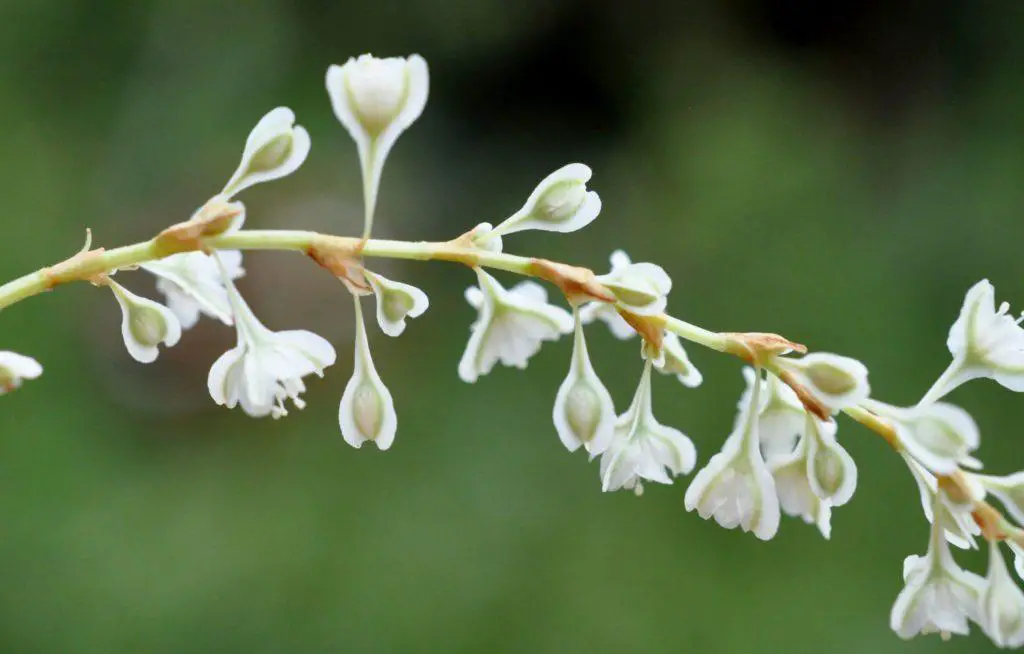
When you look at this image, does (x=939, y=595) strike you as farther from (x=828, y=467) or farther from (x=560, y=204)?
(x=560, y=204)

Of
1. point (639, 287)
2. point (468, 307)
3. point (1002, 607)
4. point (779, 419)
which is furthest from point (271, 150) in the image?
point (468, 307)

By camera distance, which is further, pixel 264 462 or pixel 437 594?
pixel 264 462

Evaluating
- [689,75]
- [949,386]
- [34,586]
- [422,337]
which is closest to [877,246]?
[689,75]

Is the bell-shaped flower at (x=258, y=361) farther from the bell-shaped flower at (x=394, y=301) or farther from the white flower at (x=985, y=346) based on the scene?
the white flower at (x=985, y=346)

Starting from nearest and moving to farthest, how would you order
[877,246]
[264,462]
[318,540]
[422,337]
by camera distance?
[318,540]
[264,462]
[877,246]
[422,337]

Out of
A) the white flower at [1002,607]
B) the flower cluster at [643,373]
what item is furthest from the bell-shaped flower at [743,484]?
the white flower at [1002,607]

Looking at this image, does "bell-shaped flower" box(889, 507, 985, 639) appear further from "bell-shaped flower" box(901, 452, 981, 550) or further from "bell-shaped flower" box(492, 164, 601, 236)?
"bell-shaped flower" box(492, 164, 601, 236)

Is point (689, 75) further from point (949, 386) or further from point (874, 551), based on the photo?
point (949, 386)
